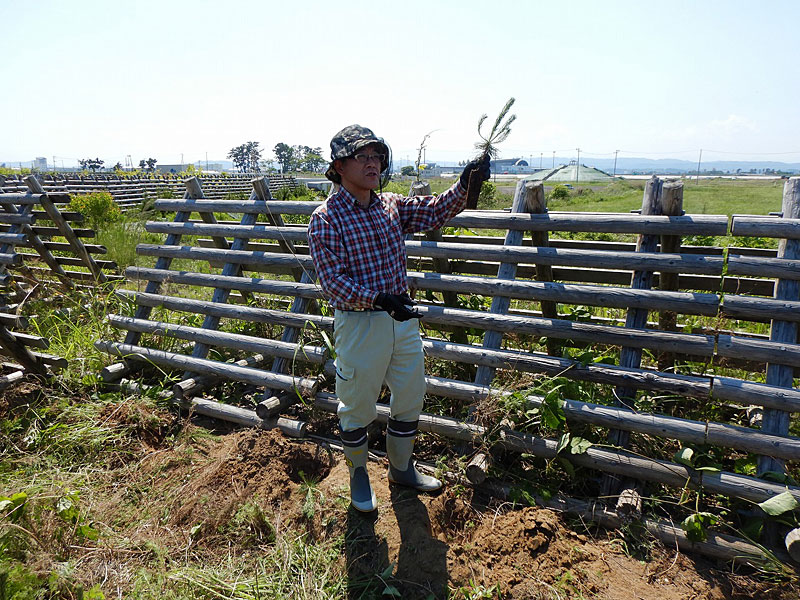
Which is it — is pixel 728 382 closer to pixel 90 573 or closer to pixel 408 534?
pixel 408 534

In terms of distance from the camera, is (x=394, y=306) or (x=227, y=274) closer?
(x=394, y=306)

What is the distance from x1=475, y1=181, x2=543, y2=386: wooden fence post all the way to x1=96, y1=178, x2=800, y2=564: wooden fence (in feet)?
0.04

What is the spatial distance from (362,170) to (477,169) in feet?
2.15

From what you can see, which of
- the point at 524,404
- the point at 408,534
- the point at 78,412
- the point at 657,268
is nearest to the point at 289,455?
the point at 408,534

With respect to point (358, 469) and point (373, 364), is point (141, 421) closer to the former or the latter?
point (358, 469)

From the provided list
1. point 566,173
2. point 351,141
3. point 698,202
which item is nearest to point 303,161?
point 351,141

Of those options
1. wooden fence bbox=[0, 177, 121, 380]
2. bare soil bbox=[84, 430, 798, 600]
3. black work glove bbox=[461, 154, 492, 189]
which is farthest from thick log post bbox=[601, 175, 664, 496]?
wooden fence bbox=[0, 177, 121, 380]

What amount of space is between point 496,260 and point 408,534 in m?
2.03

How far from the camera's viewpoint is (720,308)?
10.9 ft

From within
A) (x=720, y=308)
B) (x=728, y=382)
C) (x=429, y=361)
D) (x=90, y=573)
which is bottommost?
(x=90, y=573)

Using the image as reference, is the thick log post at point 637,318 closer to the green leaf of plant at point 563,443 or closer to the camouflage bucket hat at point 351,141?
the green leaf of plant at point 563,443

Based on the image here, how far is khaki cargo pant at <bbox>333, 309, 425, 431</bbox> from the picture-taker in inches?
118

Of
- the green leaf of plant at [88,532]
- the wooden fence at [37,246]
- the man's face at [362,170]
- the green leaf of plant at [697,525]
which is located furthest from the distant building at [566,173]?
the wooden fence at [37,246]

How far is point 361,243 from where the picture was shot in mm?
2961
